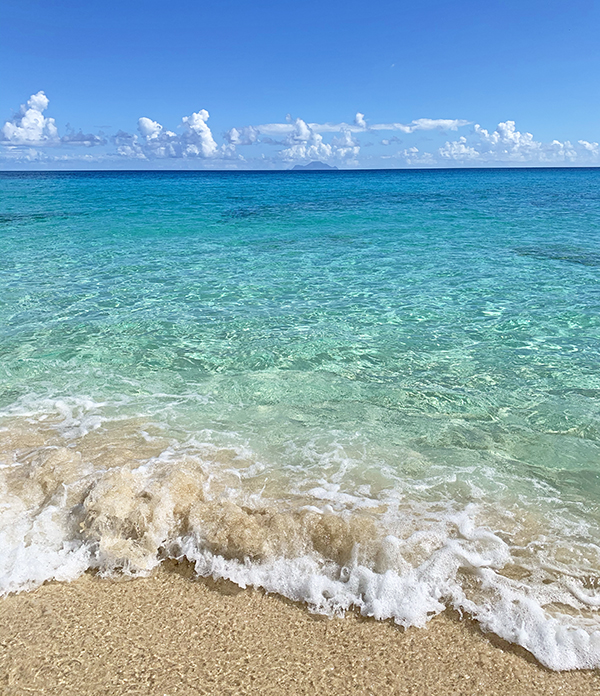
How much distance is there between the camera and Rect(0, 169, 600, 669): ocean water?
3717 mm

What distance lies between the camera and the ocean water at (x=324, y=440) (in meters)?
3.72

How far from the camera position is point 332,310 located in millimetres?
10531

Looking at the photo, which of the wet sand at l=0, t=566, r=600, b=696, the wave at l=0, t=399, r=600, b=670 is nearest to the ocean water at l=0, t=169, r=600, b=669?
the wave at l=0, t=399, r=600, b=670

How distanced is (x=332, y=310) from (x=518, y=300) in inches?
166

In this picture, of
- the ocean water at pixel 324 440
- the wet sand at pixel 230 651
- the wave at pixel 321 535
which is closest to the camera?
the wet sand at pixel 230 651

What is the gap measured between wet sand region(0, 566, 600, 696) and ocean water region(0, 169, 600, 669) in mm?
150

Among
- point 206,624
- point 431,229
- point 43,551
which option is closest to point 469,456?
point 206,624

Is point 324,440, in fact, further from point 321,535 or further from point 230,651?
point 230,651

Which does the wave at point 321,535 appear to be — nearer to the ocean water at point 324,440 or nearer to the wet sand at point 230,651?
the ocean water at point 324,440

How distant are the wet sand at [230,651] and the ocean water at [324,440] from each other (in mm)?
150

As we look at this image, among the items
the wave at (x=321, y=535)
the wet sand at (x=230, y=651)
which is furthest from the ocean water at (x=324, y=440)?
the wet sand at (x=230, y=651)

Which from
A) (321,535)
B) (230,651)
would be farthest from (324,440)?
(230,651)

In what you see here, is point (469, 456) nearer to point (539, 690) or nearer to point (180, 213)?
point (539, 690)

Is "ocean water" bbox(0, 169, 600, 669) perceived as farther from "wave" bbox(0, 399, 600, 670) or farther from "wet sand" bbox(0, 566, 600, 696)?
"wet sand" bbox(0, 566, 600, 696)
